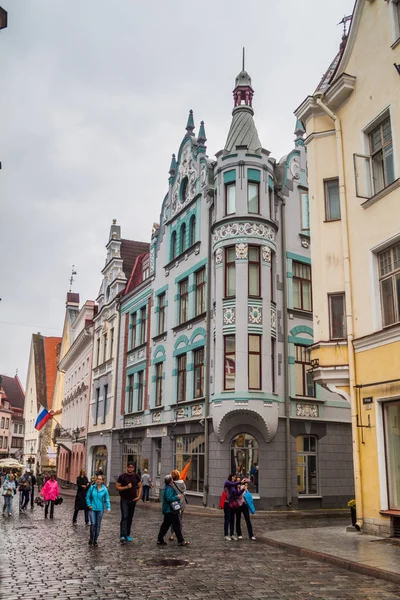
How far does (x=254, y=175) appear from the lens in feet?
88.4

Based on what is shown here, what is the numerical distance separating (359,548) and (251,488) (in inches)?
471

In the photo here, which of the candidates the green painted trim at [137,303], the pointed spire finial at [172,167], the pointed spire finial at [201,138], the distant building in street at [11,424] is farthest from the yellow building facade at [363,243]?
the distant building in street at [11,424]

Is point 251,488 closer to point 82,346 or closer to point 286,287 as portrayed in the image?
point 286,287

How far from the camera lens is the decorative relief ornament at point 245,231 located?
26125mm

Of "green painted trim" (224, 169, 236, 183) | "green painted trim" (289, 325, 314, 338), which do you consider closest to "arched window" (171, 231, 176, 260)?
"green painted trim" (224, 169, 236, 183)

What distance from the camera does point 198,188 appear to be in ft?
98.8

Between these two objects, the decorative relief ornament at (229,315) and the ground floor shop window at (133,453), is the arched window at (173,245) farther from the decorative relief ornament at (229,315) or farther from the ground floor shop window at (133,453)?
the ground floor shop window at (133,453)

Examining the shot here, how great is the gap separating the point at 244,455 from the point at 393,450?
10955 mm

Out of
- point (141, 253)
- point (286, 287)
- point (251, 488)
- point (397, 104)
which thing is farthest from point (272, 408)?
point (141, 253)

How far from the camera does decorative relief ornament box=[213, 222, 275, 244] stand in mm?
26125

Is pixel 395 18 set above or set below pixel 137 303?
above

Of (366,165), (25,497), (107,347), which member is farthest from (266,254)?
(107,347)

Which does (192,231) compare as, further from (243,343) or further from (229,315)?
(243,343)

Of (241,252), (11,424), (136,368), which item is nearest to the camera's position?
(241,252)
